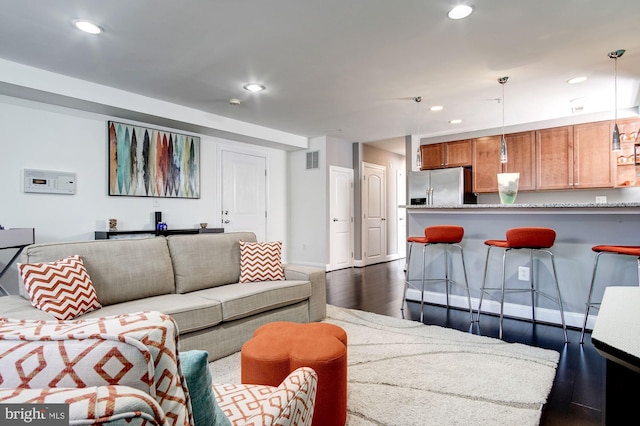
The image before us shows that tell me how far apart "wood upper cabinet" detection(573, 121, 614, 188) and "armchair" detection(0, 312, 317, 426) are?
596 centimetres

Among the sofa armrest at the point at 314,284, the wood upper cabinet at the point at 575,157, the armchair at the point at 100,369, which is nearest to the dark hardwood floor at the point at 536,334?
the sofa armrest at the point at 314,284

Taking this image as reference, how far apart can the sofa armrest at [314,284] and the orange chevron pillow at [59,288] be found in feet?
5.14

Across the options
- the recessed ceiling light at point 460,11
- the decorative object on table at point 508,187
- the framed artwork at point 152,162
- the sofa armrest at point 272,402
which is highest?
the recessed ceiling light at point 460,11

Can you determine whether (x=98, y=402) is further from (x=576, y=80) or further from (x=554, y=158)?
(x=554, y=158)

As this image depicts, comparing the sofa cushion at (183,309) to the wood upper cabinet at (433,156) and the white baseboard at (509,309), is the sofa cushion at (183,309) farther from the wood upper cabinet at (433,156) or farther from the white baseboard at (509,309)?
the wood upper cabinet at (433,156)

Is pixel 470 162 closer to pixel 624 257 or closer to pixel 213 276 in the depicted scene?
pixel 624 257

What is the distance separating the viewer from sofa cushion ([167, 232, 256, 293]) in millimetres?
2828

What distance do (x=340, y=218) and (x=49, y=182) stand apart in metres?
4.41

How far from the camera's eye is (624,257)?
296 centimetres

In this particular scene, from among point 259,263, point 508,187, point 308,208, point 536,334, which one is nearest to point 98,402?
point 259,263

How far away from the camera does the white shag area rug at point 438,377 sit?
1.77 m

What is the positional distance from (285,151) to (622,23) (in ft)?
16.6

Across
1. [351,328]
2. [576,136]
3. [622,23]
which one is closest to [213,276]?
[351,328]

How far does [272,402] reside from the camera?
2.89ft
